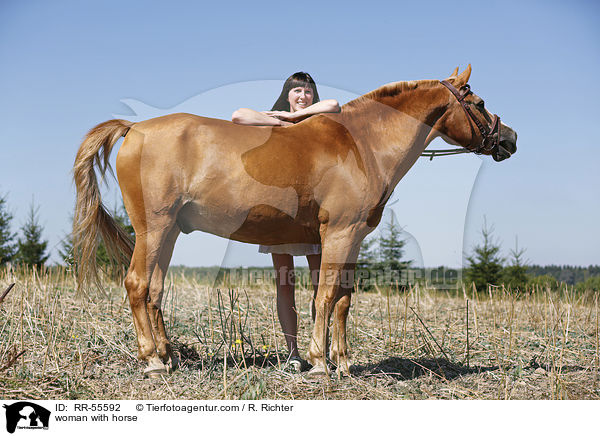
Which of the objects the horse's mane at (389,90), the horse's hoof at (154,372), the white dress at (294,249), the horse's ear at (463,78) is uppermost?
the horse's ear at (463,78)

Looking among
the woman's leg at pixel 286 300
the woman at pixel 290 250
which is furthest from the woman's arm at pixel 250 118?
the woman's leg at pixel 286 300

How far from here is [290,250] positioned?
166 inches

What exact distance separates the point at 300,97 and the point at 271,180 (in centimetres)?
110

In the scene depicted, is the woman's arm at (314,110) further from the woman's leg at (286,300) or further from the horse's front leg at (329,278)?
the woman's leg at (286,300)

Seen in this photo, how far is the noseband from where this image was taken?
13.3 ft

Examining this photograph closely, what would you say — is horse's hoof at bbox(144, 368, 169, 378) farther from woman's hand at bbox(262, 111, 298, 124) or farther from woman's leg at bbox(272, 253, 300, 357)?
woman's hand at bbox(262, 111, 298, 124)

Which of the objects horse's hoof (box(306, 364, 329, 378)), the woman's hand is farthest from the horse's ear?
horse's hoof (box(306, 364, 329, 378))

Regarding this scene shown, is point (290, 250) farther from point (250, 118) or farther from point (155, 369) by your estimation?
point (155, 369)

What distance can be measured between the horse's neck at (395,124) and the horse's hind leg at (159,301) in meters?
1.89
